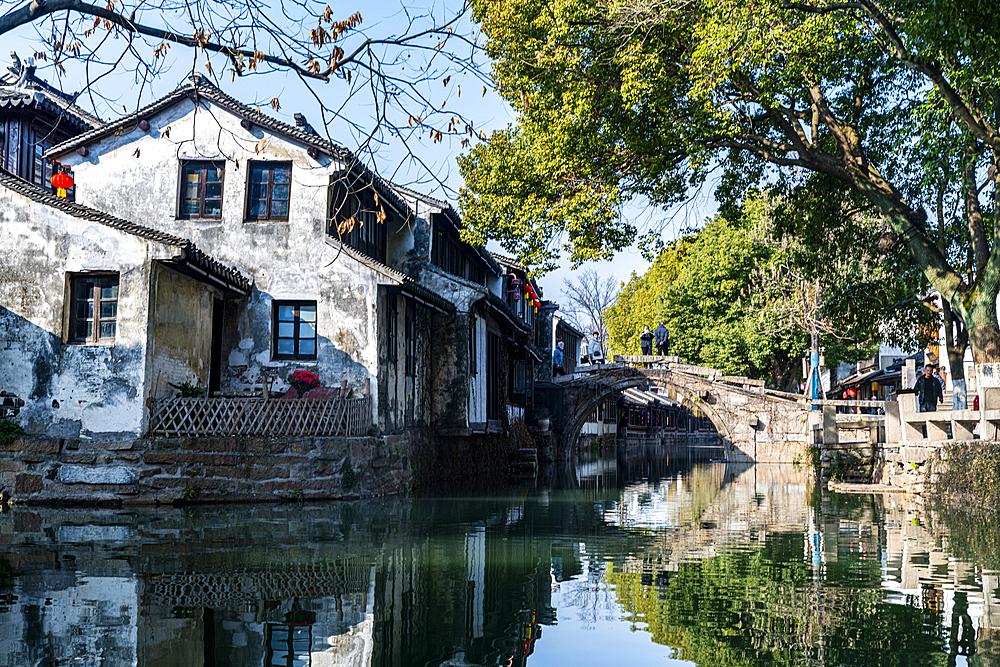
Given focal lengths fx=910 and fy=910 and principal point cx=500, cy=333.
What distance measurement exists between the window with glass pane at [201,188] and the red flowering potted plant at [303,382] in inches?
165

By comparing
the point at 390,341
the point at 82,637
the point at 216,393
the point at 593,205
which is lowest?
the point at 82,637

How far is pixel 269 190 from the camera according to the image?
18.8m

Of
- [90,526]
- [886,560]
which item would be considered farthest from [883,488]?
[90,526]

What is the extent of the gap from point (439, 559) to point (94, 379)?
9.02 m

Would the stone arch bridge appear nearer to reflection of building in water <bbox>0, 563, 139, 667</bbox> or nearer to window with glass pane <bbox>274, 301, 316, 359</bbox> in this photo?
window with glass pane <bbox>274, 301, 316, 359</bbox>

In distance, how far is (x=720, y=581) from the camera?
7535 mm

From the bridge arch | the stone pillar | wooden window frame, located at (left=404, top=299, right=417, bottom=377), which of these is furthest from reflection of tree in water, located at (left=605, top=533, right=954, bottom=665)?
the stone pillar

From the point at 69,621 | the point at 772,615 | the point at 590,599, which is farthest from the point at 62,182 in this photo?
the point at 772,615

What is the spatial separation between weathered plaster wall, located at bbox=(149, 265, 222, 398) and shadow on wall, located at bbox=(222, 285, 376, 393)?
72 centimetres

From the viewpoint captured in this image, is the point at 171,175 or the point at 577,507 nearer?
the point at 577,507

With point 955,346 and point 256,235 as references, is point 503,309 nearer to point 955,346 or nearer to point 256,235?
point 256,235

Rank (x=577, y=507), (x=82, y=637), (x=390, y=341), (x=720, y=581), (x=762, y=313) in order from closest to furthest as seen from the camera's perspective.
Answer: (x=82, y=637) → (x=720, y=581) → (x=577, y=507) → (x=390, y=341) → (x=762, y=313)

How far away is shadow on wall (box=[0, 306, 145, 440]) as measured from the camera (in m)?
15.1

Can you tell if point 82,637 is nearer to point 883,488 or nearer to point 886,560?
point 886,560
